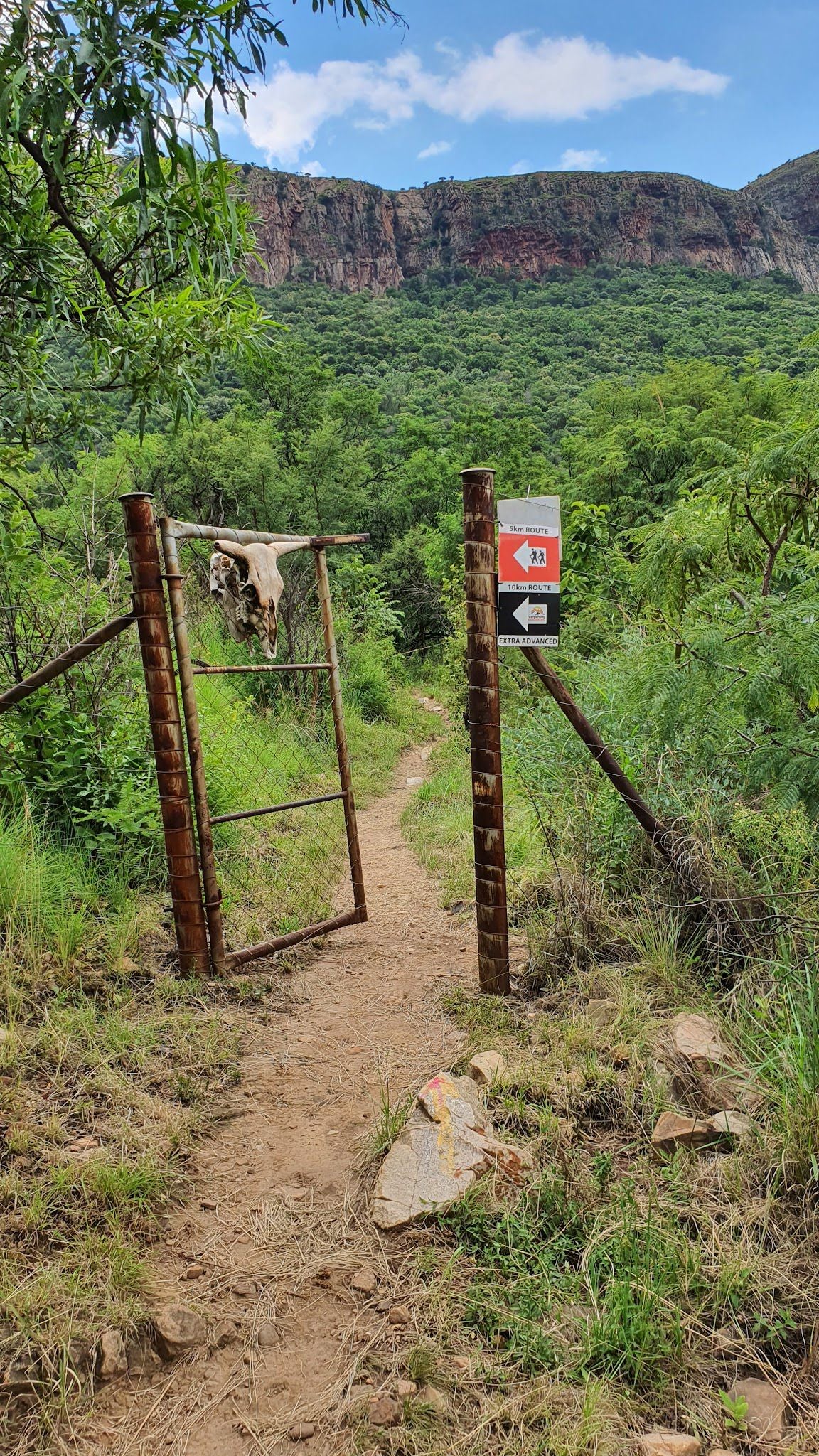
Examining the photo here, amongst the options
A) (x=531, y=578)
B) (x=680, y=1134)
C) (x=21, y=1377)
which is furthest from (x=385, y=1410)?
(x=531, y=578)

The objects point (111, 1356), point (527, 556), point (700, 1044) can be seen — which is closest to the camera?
point (111, 1356)

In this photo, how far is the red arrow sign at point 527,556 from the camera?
3070 mm

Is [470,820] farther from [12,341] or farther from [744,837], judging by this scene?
[12,341]

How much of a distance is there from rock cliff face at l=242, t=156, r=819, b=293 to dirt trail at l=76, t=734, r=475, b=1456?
6211cm

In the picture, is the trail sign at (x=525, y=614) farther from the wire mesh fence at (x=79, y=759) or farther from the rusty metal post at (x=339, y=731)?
the wire mesh fence at (x=79, y=759)

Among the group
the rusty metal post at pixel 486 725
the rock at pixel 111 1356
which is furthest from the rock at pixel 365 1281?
the rusty metal post at pixel 486 725

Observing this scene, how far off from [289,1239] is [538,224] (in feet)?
253

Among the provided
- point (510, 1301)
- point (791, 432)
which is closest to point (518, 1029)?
point (510, 1301)

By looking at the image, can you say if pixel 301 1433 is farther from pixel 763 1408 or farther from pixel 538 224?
pixel 538 224

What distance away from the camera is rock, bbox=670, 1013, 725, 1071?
96.6 inches

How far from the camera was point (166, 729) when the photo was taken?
128 inches

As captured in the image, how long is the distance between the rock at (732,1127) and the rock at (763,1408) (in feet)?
2.09

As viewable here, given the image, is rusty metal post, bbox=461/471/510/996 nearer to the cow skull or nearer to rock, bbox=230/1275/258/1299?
the cow skull

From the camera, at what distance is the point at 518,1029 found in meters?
2.99
